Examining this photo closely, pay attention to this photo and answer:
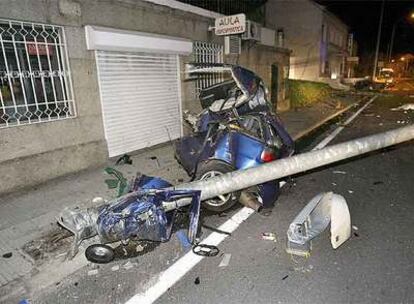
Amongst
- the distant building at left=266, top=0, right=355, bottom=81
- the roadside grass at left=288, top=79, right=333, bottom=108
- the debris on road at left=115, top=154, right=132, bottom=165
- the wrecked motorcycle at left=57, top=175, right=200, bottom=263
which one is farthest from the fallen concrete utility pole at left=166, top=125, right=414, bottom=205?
the distant building at left=266, top=0, right=355, bottom=81

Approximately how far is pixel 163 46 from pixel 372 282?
719 cm

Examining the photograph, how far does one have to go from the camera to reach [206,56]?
10.5m

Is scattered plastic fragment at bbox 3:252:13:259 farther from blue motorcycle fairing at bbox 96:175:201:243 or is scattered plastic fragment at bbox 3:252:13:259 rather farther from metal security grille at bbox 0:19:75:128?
metal security grille at bbox 0:19:75:128

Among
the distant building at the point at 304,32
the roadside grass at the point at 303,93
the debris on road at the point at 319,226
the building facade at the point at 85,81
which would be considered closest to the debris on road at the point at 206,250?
the debris on road at the point at 319,226

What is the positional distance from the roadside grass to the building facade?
10445 mm

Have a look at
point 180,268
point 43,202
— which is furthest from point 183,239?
point 43,202

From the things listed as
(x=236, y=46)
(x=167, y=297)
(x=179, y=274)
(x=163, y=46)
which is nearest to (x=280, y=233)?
(x=179, y=274)

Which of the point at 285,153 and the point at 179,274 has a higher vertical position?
the point at 285,153

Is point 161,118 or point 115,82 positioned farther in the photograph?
point 161,118

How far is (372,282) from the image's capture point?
3.04 meters

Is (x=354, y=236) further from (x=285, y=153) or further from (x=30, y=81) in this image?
(x=30, y=81)

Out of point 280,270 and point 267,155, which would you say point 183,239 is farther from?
point 267,155

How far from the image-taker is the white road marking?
9.70ft

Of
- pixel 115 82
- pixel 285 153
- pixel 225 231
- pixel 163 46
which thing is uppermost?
pixel 163 46
